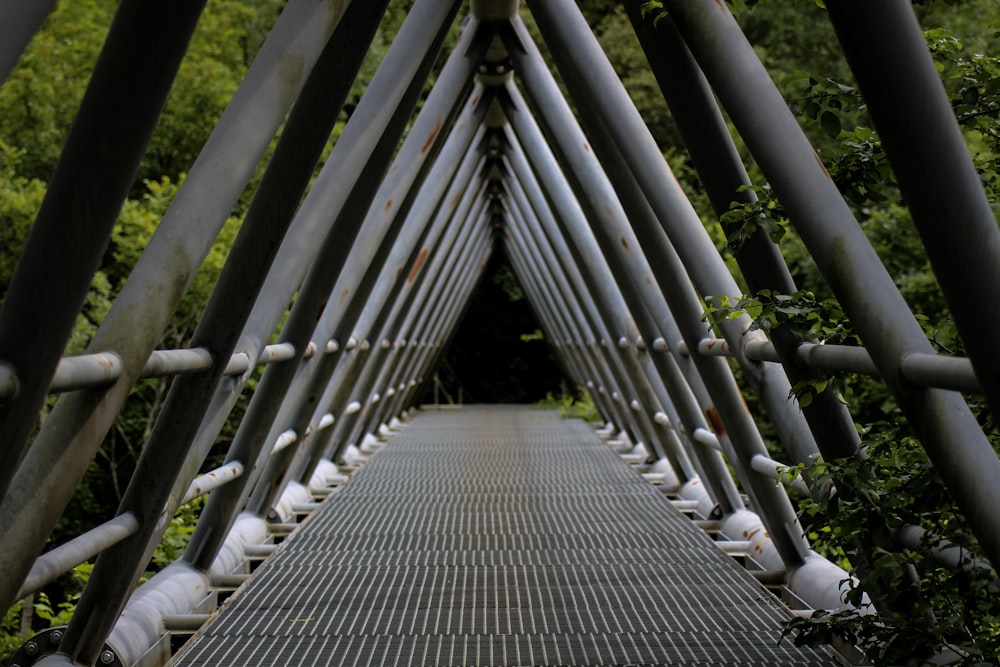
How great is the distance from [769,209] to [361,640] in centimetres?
229

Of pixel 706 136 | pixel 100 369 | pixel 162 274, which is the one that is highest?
pixel 706 136

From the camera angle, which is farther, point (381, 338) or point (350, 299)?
point (381, 338)

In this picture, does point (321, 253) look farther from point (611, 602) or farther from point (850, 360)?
point (850, 360)

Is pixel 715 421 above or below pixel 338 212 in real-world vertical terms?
below

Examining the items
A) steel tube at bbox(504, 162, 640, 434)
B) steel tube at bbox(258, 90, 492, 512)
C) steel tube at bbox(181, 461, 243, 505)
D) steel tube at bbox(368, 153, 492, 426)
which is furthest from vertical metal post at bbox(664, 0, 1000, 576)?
steel tube at bbox(368, 153, 492, 426)

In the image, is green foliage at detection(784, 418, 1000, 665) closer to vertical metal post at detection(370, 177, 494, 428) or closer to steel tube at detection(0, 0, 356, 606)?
steel tube at detection(0, 0, 356, 606)

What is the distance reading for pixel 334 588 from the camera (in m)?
5.32

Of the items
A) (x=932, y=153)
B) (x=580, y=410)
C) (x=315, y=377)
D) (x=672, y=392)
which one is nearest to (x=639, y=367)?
(x=672, y=392)

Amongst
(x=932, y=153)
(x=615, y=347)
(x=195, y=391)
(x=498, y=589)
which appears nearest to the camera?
(x=932, y=153)

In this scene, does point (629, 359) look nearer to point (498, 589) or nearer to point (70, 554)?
point (498, 589)

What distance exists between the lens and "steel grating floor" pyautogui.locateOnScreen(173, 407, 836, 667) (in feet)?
13.9

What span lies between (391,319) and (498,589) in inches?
192

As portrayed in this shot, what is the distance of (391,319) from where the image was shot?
9945 mm

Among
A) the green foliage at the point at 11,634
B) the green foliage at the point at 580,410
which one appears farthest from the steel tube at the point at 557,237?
the green foliage at the point at 11,634
